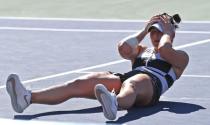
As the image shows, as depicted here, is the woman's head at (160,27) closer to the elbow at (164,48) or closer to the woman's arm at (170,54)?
the woman's arm at (170,54)

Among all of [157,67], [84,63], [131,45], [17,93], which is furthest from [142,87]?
[84,63]

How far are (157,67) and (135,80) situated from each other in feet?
1.27

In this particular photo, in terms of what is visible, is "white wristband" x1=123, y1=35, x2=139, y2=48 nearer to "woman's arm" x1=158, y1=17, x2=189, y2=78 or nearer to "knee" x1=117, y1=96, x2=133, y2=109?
"woman's arm" x1=158, y1=17, x2=189, y2=78

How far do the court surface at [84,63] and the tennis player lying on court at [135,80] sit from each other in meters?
0.16

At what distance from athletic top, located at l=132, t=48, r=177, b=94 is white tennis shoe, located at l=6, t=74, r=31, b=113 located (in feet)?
3.89

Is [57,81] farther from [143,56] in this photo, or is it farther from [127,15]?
[127,15]

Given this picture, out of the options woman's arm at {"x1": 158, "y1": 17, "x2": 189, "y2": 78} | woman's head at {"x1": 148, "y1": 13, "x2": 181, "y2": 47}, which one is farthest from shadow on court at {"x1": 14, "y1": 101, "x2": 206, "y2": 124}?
woman's head at {"x1": 148, "y1": 13, "x2": 181, "y2": 47}

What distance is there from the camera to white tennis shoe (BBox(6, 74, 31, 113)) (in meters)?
6.38

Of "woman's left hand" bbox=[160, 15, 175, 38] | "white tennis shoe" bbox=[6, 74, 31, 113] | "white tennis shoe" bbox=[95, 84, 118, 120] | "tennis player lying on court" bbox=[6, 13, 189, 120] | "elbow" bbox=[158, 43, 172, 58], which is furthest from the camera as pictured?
"woman's left hand" bbox=[160, 15, 175, 38]

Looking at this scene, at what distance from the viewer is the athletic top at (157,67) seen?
22.6ft

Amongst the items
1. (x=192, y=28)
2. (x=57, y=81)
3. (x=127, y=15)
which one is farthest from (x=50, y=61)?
(x=127, y=15)

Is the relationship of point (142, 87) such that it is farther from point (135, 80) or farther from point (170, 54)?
point (170, 54)

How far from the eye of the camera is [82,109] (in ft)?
22.7

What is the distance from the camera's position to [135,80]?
6688 millimetres
